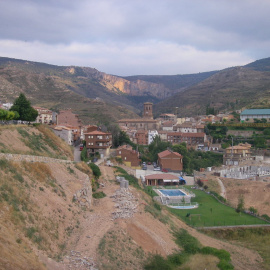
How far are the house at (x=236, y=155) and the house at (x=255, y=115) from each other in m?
17.6

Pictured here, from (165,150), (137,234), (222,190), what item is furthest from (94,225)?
(165,150)

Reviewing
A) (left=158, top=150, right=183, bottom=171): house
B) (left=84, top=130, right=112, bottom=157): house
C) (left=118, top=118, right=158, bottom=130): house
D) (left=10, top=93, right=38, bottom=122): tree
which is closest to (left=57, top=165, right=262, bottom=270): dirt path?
(left=10, top=93, right=38, bottom=122): tree

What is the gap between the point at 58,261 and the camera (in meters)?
12.3

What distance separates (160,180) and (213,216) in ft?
43.7

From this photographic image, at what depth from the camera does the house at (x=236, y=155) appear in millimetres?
54906

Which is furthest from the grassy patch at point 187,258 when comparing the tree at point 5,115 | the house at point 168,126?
the house at point 168,126

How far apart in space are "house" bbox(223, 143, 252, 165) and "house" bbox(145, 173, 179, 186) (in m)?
15.1

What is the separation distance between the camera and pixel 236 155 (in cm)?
5600

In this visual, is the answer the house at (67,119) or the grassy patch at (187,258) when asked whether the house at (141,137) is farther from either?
the grassy patch at (187,258)

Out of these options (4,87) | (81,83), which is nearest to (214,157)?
(4,87)

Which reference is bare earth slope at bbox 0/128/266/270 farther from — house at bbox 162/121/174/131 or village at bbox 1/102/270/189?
house at bbox 162/121/174/131

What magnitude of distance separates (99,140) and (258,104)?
54.4m

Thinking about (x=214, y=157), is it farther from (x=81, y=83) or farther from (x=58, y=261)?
(x=81, y=83)

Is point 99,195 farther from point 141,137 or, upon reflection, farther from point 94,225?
point 141,137
